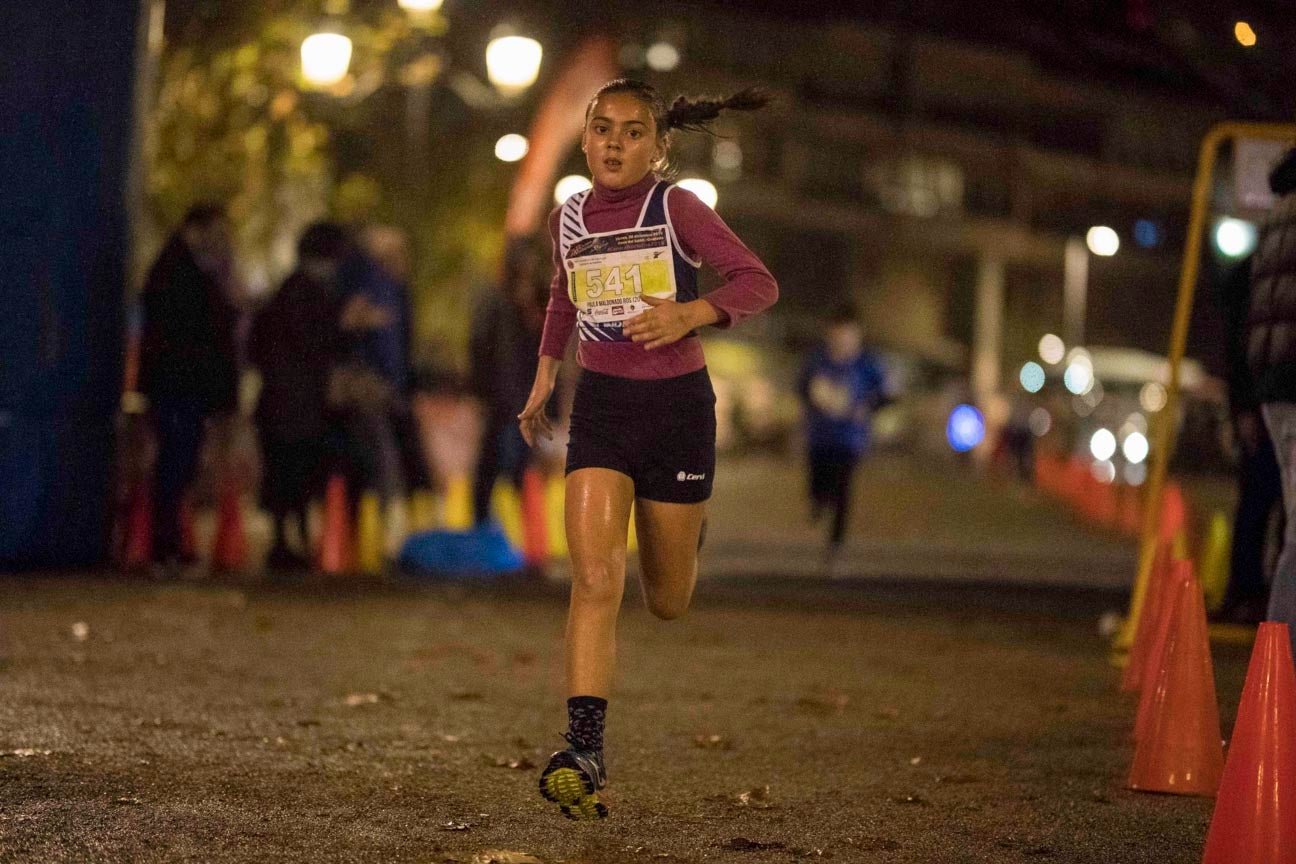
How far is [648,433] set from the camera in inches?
211

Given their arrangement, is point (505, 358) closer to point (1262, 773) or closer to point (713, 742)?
point (713, 742)

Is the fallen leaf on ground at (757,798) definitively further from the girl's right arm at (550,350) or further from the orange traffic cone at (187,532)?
the orange traffic cone at (187,532)

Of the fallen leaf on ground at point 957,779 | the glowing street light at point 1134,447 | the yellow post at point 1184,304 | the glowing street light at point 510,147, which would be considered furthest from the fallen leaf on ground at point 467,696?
the glowing street light at point 510,147

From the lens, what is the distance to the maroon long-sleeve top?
5312 mm

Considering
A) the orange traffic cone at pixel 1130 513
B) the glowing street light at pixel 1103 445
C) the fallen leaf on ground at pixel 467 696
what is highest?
the glowing street light at pixel 1103 445

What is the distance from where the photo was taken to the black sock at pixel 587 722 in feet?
16.9

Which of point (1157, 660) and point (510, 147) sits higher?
point (510, 147)

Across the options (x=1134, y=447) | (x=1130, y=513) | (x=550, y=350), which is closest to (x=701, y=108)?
(x=550, y=350)

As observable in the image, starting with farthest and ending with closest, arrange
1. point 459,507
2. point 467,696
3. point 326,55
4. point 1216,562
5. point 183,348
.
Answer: point 326,55
point 459,507
point 1216,562
point 183,348
point 467,696

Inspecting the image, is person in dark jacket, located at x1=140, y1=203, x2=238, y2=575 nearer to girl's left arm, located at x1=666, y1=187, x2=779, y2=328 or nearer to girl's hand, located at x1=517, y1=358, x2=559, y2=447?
girl's hand, located at x1=517, y1=358, x2=559, y2=447

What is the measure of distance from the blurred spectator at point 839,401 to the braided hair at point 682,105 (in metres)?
7.64

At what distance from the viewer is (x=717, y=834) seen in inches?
196

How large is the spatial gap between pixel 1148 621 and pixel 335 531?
6250mm

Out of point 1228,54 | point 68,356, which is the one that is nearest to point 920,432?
point 1228,54
